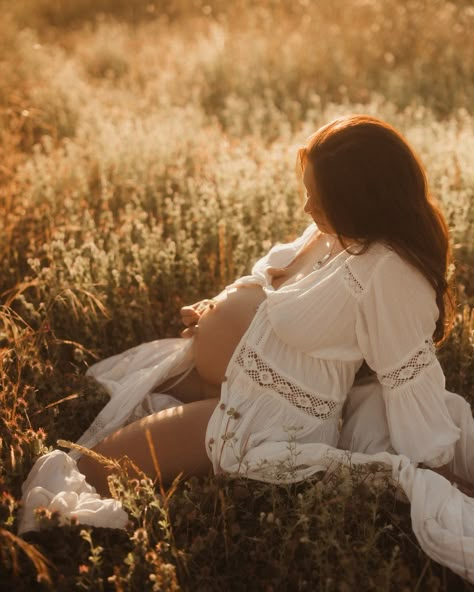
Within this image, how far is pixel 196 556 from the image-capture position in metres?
2.27

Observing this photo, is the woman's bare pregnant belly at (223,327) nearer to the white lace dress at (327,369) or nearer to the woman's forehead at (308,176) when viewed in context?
the white lace dress at (327,369)

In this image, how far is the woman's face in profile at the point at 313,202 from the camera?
7.83 feet

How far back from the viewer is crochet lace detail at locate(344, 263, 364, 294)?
2.35 meters

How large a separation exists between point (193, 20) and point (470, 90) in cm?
486

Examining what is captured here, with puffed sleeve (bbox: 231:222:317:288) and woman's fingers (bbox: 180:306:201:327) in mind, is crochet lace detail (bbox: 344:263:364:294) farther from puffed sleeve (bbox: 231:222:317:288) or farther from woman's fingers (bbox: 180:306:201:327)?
woman's fingers (bbox: 180:306:201:327)

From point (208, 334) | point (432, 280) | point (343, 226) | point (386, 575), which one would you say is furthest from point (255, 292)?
point (386, 575)

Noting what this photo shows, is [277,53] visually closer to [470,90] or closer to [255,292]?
[470,90]

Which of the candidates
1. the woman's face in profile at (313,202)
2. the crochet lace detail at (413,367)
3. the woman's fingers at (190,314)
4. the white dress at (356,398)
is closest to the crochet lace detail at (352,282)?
the white dress at (356,398)

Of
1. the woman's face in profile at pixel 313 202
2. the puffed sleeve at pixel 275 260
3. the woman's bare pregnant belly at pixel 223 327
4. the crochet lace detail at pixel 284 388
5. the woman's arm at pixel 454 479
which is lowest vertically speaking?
the woman's arm at pixel 454 479

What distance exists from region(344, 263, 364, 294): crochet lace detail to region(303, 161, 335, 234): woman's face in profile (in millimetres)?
159

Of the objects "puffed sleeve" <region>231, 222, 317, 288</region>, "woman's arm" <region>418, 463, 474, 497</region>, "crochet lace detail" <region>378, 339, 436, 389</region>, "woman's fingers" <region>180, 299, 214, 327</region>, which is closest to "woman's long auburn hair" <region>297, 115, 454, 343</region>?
"crochet lace detail" <region>378, 339, 436, 389</region>

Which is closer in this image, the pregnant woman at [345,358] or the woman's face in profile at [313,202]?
the pregnant woman at [345,358]

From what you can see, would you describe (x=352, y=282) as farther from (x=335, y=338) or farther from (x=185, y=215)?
(x=185, y=215)

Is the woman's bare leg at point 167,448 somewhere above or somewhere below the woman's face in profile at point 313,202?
below
